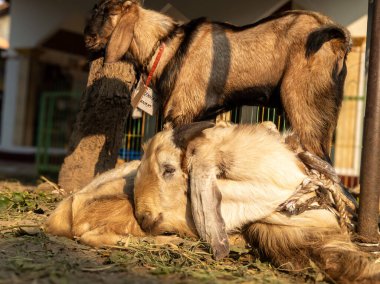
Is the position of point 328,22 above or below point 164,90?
above

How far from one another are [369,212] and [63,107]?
9.74 metres

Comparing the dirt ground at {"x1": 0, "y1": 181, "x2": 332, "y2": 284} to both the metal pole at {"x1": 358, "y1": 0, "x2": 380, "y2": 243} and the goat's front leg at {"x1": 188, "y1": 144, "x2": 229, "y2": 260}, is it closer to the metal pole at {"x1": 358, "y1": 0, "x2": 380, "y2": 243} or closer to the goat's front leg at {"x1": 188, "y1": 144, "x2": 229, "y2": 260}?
the goat's front leg at {"x1": 188, "y1": 144, "x2": 229, "y2": 260}

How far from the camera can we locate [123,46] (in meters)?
4.45

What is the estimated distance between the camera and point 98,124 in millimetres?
5719

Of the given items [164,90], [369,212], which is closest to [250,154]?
[369,212]

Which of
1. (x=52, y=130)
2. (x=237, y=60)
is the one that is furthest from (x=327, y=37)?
(x=52, y=130)


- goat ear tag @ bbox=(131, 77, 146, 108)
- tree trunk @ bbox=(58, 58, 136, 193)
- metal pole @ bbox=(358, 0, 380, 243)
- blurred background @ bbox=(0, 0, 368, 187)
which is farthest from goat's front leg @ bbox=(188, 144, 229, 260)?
blurred background @ bbox=(0, 0, 368, 187)

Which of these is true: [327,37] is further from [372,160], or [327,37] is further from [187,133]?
[187,133]

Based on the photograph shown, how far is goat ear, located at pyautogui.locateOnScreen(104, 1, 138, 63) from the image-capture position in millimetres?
4430

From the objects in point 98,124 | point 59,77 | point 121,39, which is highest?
point 59,77

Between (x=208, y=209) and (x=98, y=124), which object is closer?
(x=208, y=209)

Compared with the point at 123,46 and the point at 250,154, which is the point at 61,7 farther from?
the point at 250,154

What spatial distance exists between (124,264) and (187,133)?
2.75 feet

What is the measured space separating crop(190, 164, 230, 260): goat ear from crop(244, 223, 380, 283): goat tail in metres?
0.21
